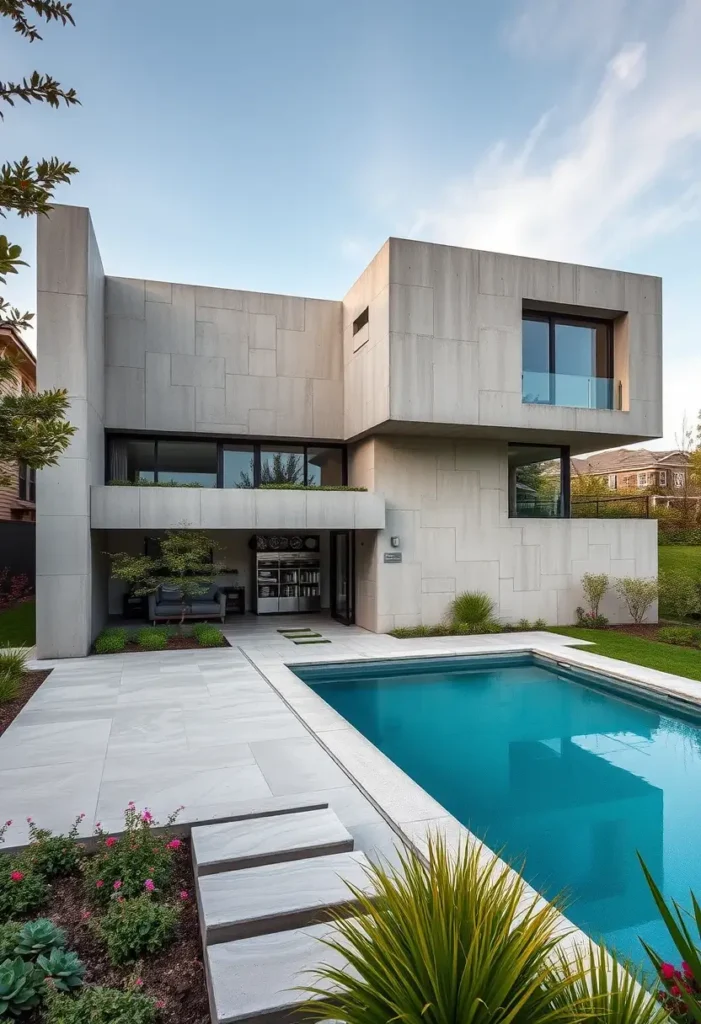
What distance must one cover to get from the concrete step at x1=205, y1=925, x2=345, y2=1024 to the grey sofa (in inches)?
432

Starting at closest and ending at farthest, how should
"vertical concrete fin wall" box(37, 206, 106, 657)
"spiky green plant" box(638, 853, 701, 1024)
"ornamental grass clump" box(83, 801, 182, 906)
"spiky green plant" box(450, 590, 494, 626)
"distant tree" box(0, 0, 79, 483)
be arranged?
"spiky green plant" box(638, 853, 701, 1024), "distant tree" box(0, 0, 79, 483), "ornamental grass clump" box(83, 801, 182, 906), "vertical concrete fin wall" box(37, 206, 106, 657), "spiky green plant" box(450, 590, 494, 626)

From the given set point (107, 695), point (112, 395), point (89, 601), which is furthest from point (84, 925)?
point (112, 395)

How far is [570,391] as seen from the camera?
1237cm

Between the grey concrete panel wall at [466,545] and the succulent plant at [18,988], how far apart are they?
9953mm

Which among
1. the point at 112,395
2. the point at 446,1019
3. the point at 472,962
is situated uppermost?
the point at 112,395

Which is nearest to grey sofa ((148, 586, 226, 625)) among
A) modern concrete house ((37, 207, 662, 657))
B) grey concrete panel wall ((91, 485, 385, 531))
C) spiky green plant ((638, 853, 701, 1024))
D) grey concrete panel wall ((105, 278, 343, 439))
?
modern concrete house ((37, 207, 662, 657))

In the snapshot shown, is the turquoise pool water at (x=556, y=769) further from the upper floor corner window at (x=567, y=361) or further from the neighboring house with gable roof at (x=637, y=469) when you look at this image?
the neighboring house with gable roof at (x=637, y=469)

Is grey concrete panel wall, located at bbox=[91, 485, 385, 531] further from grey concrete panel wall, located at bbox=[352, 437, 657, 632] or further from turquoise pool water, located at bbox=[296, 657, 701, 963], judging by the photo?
turquoise pool water, located at bbox=[296, 657, 701, 963]

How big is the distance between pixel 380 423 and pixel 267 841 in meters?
8.56

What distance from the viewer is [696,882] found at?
3982 millimetres

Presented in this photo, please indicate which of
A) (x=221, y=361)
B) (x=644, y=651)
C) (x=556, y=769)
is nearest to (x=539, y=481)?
(x=644, y=651)

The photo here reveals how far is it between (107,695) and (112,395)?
22.5ft

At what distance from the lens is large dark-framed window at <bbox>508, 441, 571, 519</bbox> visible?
13.5 m

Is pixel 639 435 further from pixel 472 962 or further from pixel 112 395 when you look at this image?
pixel 472 962
